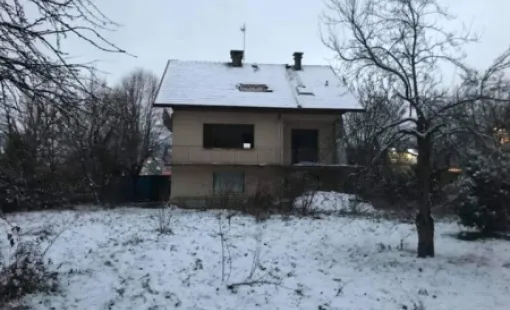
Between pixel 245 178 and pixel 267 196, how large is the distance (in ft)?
33.3

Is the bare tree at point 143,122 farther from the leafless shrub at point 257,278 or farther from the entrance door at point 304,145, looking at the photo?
the leafless shrub at point 257,278

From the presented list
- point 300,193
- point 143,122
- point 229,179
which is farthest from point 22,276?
point 143,122

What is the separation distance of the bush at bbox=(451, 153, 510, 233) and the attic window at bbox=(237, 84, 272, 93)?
16.8m

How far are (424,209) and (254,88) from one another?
64.2 feet

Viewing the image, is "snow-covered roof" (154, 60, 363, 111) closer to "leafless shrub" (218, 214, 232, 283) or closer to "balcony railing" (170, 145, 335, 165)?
"balcony railing" (170, 145, 335, 165)

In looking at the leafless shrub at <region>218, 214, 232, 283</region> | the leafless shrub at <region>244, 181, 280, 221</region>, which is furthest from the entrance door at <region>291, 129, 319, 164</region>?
the leafless shrub at <region>218, 214, 232, 283</region>

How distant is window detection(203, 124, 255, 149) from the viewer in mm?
29219

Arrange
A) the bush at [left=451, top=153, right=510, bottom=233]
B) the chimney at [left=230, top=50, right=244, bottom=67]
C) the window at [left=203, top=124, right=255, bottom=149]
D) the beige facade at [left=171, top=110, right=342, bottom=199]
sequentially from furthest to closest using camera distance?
the chimney at [left=230, top=50, right=244, bottom=67]
the window at [left=203, top=124, right=255, bottom=149]
the beige facade at [left=171, top=110, right=342, bottom=199]
the bush at [left=451, top=153, right=510, bottom=233]

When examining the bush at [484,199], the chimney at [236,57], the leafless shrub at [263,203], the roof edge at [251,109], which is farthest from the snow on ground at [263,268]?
the chimney at [236,57]

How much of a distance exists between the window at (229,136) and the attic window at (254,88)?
7.27 ft

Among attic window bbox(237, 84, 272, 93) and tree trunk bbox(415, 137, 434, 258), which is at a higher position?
attic window bbox(237, 84, 272, 93)

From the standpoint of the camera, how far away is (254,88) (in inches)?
1181

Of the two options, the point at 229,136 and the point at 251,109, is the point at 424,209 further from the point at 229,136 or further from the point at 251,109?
the point at 229,136

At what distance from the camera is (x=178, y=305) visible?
24.7 feet
